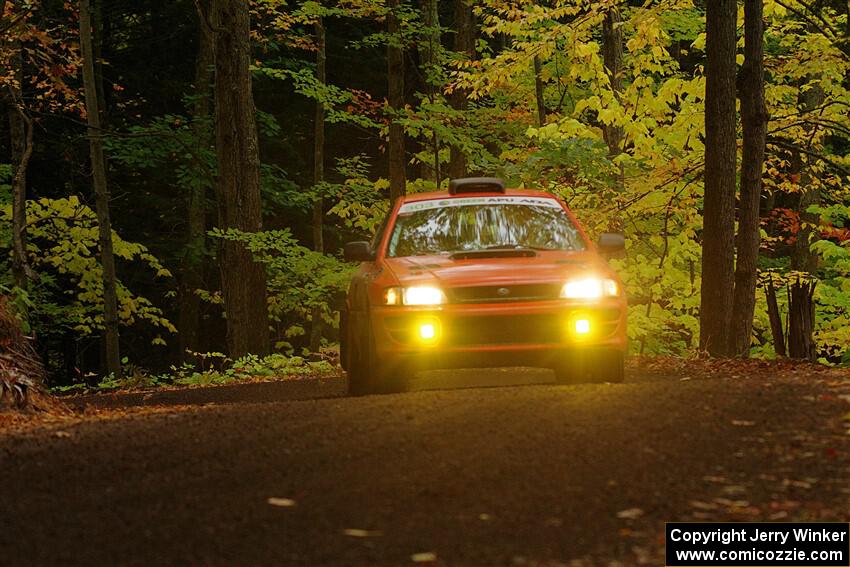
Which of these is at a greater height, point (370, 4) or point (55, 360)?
point (370, 4)

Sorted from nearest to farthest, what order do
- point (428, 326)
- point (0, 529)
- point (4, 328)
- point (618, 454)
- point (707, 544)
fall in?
point (707, 544) < point (0, 529) < point (618, 454) < point (428, 326) < point (4, 328)

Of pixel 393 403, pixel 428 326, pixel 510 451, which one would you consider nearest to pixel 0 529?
pixel 510 451

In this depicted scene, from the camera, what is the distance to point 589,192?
18.2 metres

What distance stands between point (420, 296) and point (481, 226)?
1.58m

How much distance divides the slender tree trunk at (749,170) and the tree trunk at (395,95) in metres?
9.96

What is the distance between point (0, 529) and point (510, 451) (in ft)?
8.66

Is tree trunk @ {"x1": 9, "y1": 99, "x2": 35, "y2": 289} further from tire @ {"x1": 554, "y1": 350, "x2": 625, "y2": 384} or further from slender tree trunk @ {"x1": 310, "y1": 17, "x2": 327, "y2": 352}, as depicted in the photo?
tire @ {"x1": 554, "y1": 350, "x2": 625, "y2": 384}

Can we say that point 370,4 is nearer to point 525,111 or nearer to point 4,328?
point 525,111

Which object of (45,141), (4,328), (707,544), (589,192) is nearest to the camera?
(707,544)

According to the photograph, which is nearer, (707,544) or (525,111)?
(707,544)

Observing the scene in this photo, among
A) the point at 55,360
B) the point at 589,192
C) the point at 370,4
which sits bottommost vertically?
the point at 55,360

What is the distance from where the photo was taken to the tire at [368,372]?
28.7ft

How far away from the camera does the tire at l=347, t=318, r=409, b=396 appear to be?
8734 millimetres

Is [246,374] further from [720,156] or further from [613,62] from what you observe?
[613,62]
